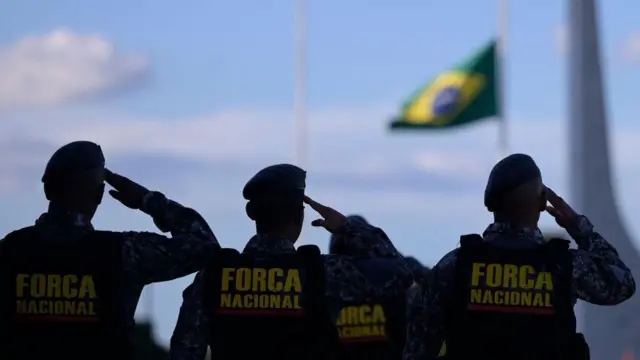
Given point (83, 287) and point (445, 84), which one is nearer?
point (83, 287)

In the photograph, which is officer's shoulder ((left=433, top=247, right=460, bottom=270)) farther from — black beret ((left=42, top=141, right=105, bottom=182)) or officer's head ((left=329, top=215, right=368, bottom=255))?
black beret ((left=42, top=141, right=105, bottom=182))

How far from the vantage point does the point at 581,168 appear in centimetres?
3050

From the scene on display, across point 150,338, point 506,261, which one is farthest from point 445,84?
point 506,261

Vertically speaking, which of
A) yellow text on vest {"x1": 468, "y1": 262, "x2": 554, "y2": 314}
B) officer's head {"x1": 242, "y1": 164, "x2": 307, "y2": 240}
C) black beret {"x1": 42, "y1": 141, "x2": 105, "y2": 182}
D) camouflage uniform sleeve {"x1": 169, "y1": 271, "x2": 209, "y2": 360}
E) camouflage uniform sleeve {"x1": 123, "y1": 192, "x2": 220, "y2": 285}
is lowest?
camouflage uniform sleeve {"x1": 169, "y1": 271, "x2": 209, "y2": 360}

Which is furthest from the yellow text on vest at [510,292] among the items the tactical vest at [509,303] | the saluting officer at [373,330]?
the saluting officer at [373,330]

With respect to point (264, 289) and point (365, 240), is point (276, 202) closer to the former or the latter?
point (264, 289)

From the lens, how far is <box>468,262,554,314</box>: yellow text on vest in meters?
6.55

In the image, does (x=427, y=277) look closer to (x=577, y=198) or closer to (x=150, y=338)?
(x=150, y=338)

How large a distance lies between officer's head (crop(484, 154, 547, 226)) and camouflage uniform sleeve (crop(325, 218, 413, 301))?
1.74 ft

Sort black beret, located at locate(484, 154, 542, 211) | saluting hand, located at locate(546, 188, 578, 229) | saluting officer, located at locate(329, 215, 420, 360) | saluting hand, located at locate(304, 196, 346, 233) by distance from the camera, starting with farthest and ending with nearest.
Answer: saluting officer, located at locate(329, 215, 420, 360)
saluting hand, located at locate(304, 196, 346, 233)
saluting hand, located at locate(546, 188, 578, 229)
black beret, located at locate(484, 154, 542, 211)

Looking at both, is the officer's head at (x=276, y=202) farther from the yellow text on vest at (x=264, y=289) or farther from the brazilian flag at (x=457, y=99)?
the brazilian flag at (x=457, y=99)

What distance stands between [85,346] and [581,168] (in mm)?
24939

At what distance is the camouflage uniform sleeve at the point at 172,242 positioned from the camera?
6211 mm

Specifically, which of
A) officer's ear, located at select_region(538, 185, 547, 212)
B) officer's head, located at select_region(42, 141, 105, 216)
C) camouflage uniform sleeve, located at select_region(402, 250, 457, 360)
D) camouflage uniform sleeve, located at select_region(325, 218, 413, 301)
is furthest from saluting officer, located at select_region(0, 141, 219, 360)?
officer's ear, located at select_region(538, 185, 547, 212)
